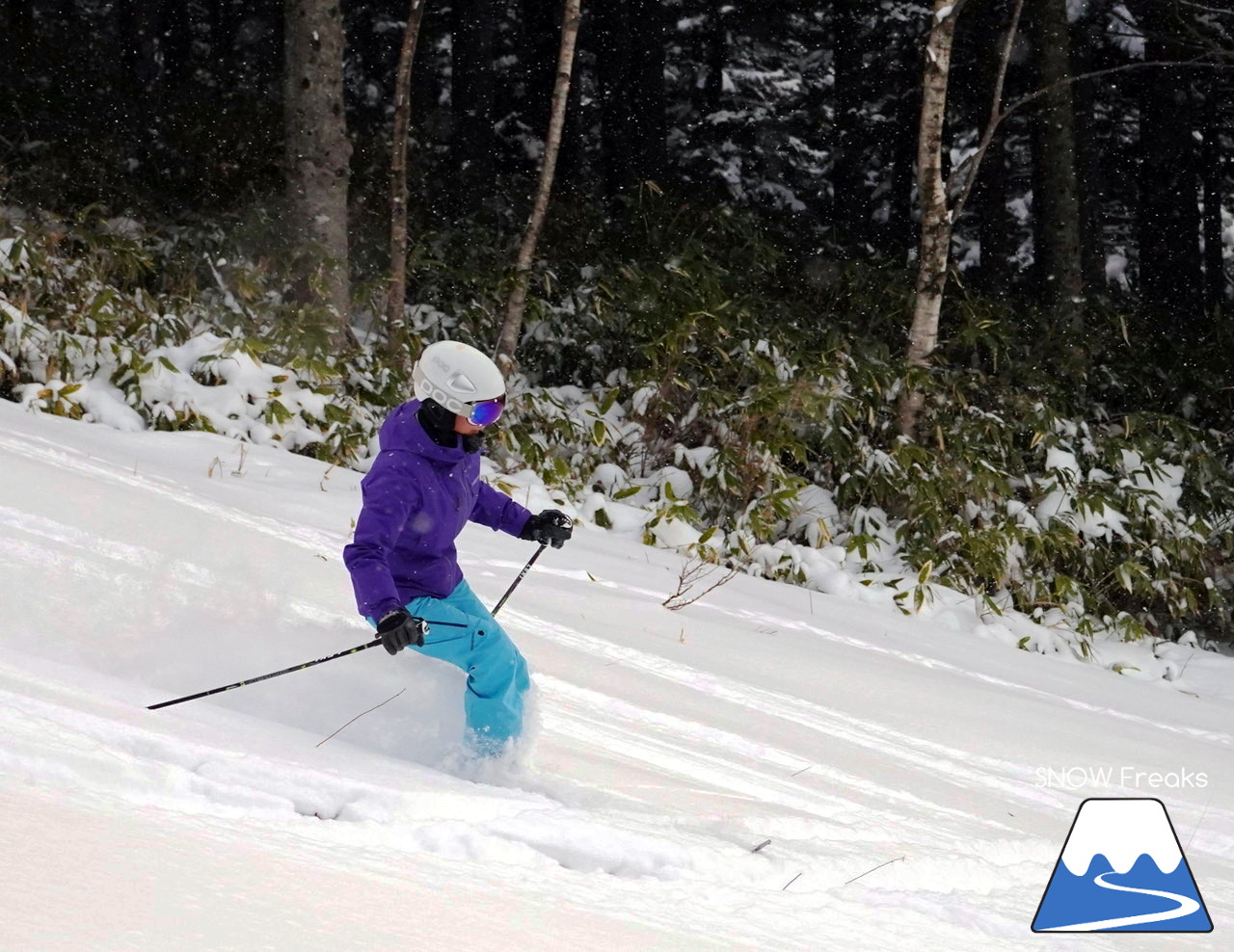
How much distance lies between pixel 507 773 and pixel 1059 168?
9.25 metres

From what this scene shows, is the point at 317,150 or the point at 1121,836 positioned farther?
the point at 317,150

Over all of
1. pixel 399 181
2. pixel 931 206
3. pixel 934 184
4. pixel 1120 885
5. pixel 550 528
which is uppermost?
pixel 934 184

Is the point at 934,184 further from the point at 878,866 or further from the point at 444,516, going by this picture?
the point at 878,866

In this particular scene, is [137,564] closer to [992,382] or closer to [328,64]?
[328,64]

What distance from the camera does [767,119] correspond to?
52.1 ft

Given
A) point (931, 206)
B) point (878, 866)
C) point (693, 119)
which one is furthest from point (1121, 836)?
point (693, 119)

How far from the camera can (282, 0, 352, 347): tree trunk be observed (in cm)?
784

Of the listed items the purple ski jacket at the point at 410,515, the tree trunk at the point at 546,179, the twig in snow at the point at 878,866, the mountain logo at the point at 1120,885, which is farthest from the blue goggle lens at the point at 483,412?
the tree trunk at the point at 546,179

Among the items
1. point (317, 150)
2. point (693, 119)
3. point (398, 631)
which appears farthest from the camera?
point (693, 119)

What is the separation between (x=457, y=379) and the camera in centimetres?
315

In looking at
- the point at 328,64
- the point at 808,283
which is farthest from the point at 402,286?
the point at 808,283

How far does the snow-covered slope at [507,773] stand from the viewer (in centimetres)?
179

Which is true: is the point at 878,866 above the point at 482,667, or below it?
below

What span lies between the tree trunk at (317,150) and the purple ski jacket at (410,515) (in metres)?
4.75
